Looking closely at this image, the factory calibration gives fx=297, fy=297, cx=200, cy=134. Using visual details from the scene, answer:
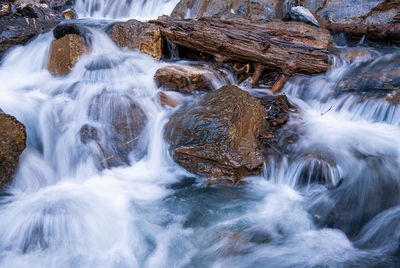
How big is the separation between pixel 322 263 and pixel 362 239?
0.55 meters

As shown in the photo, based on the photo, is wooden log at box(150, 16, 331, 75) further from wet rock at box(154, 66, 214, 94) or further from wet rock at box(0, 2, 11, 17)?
wet rock at box(0, 2, 11, 17)

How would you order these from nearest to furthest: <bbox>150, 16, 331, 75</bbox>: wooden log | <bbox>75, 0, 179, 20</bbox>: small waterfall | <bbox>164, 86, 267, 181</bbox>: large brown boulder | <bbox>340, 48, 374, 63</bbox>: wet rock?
<bbox>164, 86, 267, 181</bbox>: large brown boulder
<bbox>150, 16, 331, 75</bbox>: wooden log
<bbox>340, 48, 374, 63</bbox>: wet rock
<bbox>75, 0, 179, 20</bbox>: small waterfall

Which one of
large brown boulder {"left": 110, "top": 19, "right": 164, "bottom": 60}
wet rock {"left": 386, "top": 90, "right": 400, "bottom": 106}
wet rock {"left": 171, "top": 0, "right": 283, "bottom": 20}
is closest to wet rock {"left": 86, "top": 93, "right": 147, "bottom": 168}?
large brown boulder {"left": 110, "top": 19, "right": 164, "bottom": 60}

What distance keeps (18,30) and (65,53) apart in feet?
7.46

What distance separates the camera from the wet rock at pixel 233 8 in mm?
8789

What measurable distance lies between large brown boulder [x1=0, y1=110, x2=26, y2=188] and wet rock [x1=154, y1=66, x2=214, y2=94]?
2.56 meters

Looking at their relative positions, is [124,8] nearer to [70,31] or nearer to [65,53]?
[70,31]

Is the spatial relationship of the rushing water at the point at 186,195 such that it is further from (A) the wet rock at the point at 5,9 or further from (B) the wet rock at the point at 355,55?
(A) the wet rock at the point at 5,9

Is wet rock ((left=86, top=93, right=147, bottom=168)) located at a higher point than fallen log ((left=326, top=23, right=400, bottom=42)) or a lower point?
lower

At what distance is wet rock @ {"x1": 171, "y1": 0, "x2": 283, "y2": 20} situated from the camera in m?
8.79

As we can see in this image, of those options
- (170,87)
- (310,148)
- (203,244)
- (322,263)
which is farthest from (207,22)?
(322,263)

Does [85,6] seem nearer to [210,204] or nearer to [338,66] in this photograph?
[338,66]

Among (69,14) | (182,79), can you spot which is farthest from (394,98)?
(69,14)

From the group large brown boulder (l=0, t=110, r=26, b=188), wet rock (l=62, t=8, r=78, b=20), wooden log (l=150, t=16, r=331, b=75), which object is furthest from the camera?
wet rock (l=62, t=8, r=78, b=20)
